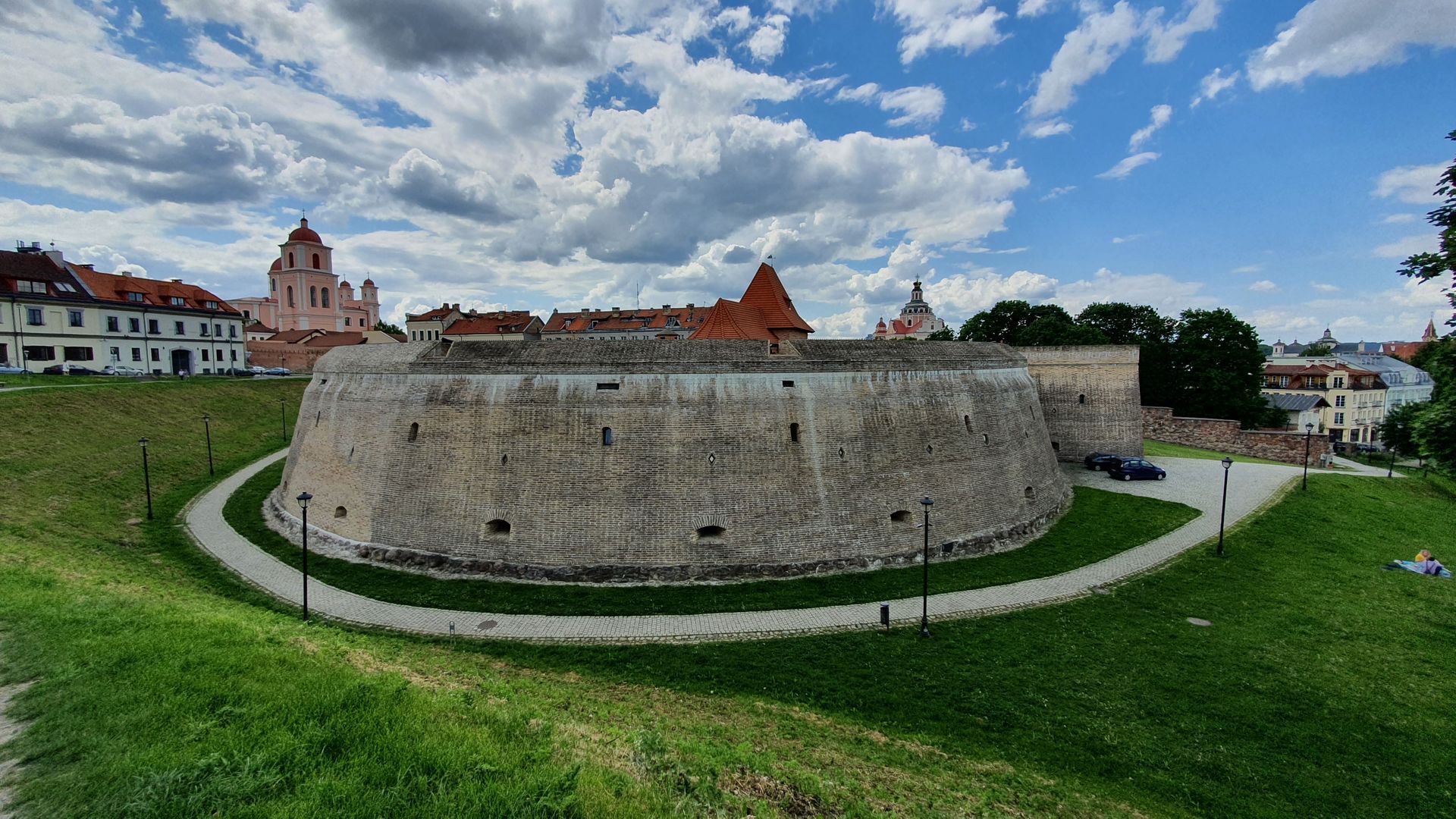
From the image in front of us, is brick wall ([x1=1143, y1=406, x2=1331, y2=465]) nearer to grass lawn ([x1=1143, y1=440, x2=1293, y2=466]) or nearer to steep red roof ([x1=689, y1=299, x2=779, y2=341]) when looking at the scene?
grass lawn ([x1=1143, y1=440, x2=1293, y2=466])

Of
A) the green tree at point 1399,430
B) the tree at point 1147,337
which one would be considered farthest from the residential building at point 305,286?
the green tree at point 1399,430

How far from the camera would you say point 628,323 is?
68.6m

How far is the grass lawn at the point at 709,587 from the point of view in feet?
50.0

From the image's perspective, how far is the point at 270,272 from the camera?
6706 centimetres

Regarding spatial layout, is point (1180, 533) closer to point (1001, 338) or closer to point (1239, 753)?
point (1239, 753)

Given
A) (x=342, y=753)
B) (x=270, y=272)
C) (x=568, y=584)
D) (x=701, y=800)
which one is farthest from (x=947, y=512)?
(x=270, y=272)

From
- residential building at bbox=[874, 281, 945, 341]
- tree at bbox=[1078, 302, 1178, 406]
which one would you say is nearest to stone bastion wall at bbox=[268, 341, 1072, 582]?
tree at bbox=[1078, 302, 1178, 406]

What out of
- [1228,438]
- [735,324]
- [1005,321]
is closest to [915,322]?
[1005,321]

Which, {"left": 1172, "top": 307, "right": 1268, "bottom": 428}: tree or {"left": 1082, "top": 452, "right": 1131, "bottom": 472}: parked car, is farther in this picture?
{"left": 1172, "top": 307, "right": 1268, "bottom": 428}: tree

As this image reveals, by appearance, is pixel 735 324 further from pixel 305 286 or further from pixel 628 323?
pixel 305 286

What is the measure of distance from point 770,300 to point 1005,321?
121 ft

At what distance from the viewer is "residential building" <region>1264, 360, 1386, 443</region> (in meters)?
57.3

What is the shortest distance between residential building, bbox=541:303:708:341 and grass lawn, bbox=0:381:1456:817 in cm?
5129

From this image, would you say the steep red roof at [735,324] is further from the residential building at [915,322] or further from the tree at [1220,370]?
the residential building at [915,322]
